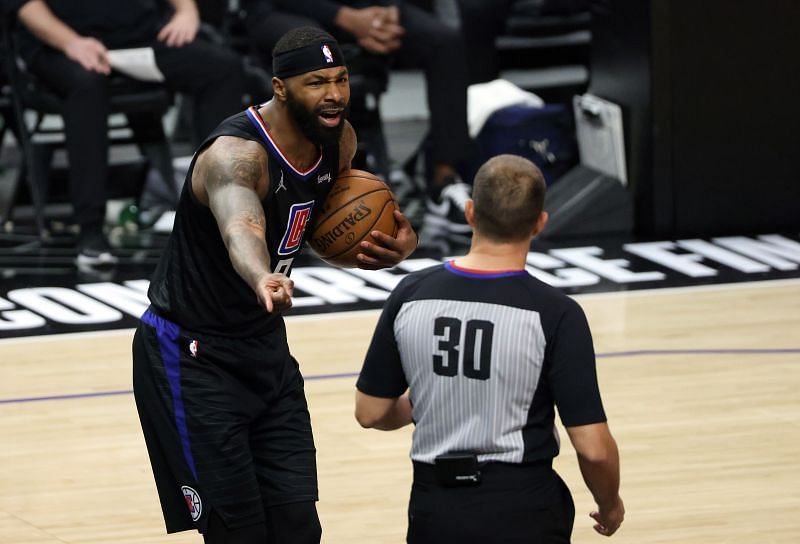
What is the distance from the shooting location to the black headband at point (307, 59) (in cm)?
356

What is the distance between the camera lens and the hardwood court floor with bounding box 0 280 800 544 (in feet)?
15.3

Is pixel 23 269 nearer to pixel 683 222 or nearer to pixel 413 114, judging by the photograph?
pixel 683 222

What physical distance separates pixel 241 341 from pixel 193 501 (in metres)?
0.40

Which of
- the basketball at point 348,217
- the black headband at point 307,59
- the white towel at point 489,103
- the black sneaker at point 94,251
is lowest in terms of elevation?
the black sneaker at point 94,251

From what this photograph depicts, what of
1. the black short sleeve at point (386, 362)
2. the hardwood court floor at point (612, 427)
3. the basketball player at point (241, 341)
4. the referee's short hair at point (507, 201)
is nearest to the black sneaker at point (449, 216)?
the hardwood court floor at point (612, 427)

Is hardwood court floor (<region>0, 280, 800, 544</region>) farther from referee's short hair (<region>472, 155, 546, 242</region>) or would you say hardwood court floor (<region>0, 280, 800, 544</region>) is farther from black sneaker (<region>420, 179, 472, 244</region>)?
referee's short hair (<region>472, 155, 546, 242</region>)

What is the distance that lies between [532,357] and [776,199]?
585 centimetres

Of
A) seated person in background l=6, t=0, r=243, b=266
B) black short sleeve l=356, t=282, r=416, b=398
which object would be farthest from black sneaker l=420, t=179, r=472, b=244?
black short sleeve l=356, t=282, r=416, b=398

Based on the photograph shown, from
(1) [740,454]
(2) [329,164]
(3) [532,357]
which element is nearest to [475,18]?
(1) [740,454]

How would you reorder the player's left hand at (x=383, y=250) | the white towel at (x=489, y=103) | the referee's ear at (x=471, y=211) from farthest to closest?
the white towel at (x=489, y=103), the player's left hand at (x=383, y=250), the referee's ear at (x=471, y=211)

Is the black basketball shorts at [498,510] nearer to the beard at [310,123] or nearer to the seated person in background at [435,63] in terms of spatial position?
the beard at [310,123]

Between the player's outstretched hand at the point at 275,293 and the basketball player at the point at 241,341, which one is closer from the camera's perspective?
the player's outstretched hand at the point at 275,293

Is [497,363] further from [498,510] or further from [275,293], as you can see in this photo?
[275,293]

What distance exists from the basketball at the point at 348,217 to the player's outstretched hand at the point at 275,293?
95cm
